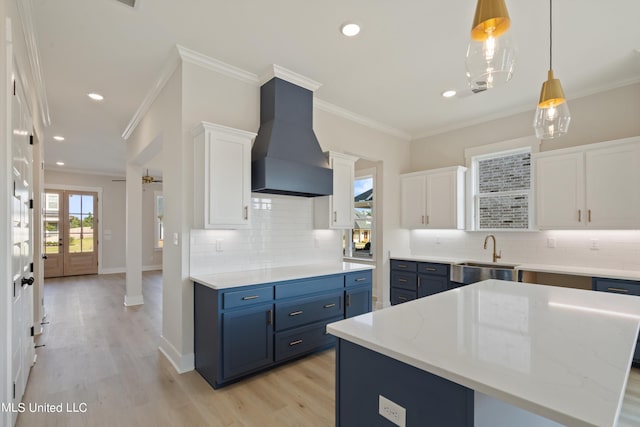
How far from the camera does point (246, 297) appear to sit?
8.87ft

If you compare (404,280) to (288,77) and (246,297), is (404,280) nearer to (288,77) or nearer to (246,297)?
(246,297)

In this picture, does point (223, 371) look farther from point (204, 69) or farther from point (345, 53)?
point (345, 53)

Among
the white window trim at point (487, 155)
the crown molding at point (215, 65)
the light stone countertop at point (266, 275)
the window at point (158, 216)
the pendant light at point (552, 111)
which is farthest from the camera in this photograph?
the window at point (158, 216)

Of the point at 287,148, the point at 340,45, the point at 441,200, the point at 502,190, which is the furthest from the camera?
the point at 441,200

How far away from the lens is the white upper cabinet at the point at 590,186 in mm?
3225

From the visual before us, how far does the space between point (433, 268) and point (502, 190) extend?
1448mm

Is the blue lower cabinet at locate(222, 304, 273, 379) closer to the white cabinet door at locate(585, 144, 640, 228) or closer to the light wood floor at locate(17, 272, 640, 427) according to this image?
the light wood floor at locate(17, 272, 640, 427)

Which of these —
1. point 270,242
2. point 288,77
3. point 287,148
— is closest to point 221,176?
point 287,148

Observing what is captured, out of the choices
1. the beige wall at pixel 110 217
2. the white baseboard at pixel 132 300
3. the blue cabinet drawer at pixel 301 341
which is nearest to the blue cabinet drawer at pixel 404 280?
the blue cabinet drawer at pixel 301 341

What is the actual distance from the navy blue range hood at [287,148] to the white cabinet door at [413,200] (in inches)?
79.9

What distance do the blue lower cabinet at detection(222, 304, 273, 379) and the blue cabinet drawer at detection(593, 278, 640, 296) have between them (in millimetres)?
3253

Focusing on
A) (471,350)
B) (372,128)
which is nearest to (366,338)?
(471,350)

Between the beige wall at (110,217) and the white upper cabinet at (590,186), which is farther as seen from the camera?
the beige wall at (110,217)

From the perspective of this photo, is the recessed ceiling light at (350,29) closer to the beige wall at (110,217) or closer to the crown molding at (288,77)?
the crown molding at (288,77)
